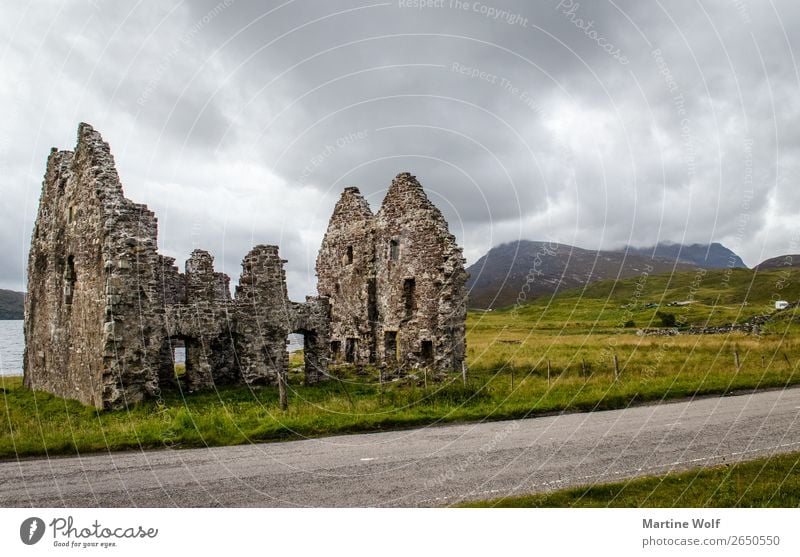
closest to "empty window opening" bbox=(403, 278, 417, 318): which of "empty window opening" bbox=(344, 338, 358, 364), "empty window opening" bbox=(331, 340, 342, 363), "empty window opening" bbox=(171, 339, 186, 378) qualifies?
"empty window opening" bbox=(344, 338, 358, 364)

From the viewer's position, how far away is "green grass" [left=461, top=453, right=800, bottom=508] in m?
8.62

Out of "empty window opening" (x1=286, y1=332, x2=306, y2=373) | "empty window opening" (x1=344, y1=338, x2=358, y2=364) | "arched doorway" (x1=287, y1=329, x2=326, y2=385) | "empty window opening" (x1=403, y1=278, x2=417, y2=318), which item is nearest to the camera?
"arched doorway" (x1=287, y1=329, x2=326, y2=385)

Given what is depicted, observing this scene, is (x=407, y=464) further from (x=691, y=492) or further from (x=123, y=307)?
(x=123, y=307)

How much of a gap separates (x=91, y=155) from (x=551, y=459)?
19.1 metres

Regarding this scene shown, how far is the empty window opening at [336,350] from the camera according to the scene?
34.7 meters

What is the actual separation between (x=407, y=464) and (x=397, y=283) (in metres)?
19.5

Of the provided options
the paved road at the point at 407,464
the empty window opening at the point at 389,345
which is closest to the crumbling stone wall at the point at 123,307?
the empty window opening at the point at 389,345

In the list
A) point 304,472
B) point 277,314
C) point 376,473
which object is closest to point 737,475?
point 376,473

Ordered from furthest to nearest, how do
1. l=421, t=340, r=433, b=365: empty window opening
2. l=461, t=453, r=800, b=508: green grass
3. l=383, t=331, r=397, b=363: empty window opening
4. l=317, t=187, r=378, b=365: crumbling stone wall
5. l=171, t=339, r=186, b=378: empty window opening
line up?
l=317, t=187, r=378, b=365: crumbling stone wall, l=383, t=331, r=397, b=363: empty window opening, l=421, t=340, r=433, b=365: empty window opening, l=171, t=339, r=186, b=378: empty window opening, l=461, t=453, r=800, b=508: green grass

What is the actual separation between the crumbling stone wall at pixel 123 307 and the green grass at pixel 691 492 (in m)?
14.9

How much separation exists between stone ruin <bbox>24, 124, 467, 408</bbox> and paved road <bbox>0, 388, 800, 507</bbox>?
25.6 feet

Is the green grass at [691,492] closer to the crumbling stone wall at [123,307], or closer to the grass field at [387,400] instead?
the grass field at [387,400]

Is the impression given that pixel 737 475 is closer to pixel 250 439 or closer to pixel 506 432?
pixel 506 432

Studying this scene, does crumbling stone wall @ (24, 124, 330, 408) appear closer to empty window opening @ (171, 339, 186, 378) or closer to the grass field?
empty window opening @ (171, 339, 186, 378)
